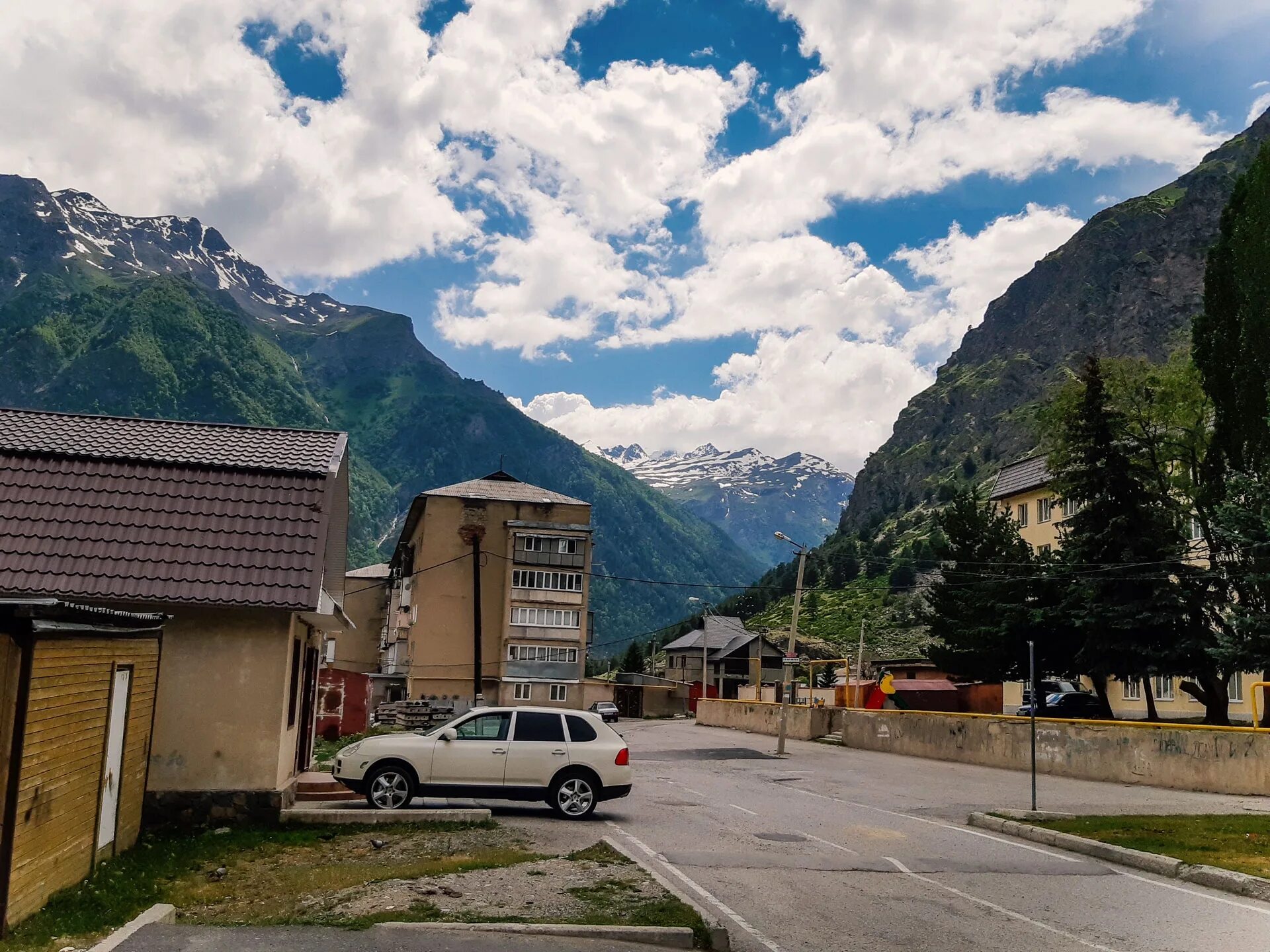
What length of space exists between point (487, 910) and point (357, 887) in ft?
5.54

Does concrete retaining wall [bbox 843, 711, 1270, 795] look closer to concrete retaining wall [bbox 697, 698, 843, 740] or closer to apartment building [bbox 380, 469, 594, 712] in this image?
concrete retaining wall [bbox 697, 698, 843, 740]

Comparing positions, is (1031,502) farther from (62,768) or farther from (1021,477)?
(62,768)

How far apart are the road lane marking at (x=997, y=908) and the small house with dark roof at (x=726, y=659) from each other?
309 feet

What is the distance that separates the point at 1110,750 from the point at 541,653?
5155 cm

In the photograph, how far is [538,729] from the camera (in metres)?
16.7

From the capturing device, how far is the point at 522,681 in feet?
234

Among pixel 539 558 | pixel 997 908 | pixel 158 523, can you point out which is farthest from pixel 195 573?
pixel 539 558

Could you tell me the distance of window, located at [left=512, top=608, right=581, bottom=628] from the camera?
72.8 metres

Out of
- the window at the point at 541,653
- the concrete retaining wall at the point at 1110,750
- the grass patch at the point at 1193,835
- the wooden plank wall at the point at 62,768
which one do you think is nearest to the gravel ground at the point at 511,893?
the wooden plank wall at the point at 62,768

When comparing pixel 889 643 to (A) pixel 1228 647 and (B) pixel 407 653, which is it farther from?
(A) pixel 1228 647

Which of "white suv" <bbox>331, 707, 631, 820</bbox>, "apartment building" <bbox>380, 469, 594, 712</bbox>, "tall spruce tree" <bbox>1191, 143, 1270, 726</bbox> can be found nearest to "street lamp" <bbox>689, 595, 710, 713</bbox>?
"apartment building" <bbox>380, 469, 594, 712</bbox>

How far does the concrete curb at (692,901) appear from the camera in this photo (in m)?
8.41

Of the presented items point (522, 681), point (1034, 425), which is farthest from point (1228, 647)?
point (522, 681)

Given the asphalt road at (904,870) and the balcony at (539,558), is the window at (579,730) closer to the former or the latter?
the asphalt road at (904,870)
